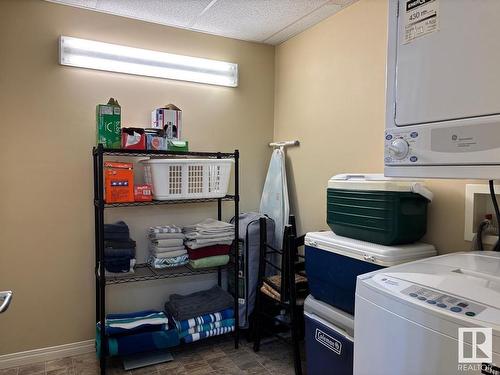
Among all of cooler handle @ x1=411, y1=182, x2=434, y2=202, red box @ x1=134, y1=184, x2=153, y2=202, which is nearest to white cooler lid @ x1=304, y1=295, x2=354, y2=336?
cooler handle @ x1=411, y1=182, x2=434, y2=202

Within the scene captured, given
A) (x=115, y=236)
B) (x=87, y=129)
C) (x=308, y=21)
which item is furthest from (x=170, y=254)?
(x=308, y=21)

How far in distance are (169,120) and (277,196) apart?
3.31 ft

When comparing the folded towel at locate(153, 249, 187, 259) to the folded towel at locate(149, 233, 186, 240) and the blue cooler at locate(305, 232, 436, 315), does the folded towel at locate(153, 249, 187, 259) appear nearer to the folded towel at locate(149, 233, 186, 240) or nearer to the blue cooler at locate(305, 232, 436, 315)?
the folded towel at locate(149, 233, 186, 240)

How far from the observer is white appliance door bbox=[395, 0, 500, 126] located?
1.03m

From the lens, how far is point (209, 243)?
265 centimetres

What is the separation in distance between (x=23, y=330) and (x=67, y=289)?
35 centimetres

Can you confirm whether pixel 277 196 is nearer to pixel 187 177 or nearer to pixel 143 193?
pixel 187 177

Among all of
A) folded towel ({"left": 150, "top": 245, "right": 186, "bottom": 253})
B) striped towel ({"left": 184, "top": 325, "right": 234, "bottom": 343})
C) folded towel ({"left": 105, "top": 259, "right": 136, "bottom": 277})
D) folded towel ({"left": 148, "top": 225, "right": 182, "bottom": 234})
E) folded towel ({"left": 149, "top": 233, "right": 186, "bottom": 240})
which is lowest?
striped towel ({"left": 184, "top": 325, "right": 234, "bottom": 343})

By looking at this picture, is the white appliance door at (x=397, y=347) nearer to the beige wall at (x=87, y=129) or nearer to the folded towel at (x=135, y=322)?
the beige wall at (x=87, y=129)

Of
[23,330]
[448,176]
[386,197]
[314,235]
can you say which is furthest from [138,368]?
[448,176]

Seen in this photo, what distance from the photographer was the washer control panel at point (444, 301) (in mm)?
922

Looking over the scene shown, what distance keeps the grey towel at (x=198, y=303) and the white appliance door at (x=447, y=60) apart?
1968 millimetres

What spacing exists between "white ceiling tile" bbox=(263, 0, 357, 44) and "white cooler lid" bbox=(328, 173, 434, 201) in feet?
3.94

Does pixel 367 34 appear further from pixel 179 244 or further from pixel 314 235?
pixel 179 244
